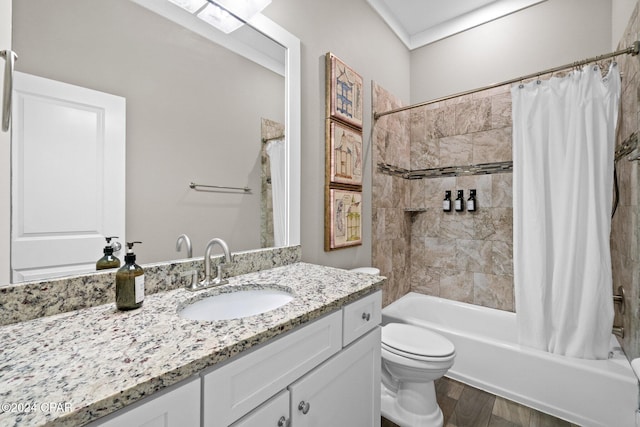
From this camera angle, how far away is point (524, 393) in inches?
67.0

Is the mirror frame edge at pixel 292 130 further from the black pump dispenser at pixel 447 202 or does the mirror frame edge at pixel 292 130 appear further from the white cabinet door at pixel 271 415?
the black pump dispenser at pixel 447 202

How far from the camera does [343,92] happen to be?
6.25 feet

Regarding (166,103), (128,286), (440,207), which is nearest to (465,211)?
(440,207)

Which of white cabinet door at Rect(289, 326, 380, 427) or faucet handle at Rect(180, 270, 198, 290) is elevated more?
faucet handle at Rect(180, 270, 198, 290)

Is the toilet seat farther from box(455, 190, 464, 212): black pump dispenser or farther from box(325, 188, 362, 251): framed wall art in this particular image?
box(455, 190, 464, 212): black pump dispenser

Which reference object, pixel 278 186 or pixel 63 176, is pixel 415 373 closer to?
pixel 278 186

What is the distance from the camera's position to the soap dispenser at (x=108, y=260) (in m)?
0.94

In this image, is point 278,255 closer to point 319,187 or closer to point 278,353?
point 319,187

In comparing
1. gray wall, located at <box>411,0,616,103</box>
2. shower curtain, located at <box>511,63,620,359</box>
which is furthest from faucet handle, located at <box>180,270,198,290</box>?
gray wall, located at <box>411,0,616,103</box>

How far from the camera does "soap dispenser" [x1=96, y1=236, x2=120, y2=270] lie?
37.0 inches

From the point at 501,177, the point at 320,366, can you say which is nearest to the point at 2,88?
the point at 320,366

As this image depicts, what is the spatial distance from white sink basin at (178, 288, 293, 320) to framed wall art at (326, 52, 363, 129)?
120cm

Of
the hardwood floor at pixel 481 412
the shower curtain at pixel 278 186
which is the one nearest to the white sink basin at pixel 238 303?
→ the shower curtain at pixel 278 186

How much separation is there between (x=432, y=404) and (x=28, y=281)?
1864 millimetres
